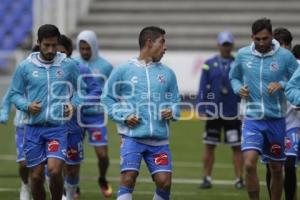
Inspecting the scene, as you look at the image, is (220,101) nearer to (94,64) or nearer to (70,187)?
(94,64)

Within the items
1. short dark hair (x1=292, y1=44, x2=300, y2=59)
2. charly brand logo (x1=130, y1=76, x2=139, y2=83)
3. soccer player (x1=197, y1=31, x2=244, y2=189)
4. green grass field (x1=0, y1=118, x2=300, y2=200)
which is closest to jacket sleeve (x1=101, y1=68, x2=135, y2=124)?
charly brand logo (x1=130, y1=76, x2=139, y2=83)

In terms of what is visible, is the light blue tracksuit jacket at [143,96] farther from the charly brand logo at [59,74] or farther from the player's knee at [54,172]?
the player's knee at [54,172]

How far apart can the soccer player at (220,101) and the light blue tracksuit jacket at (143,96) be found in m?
5.37

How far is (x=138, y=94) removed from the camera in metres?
10.3

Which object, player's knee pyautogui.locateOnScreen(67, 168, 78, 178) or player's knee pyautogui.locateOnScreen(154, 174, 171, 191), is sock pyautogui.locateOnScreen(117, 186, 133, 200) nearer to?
player's knee pyautogui.locateOnScreen(154, 174, 171, 191)

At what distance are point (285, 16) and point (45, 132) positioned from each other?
22.4 metres

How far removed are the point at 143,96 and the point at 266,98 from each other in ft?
5.56

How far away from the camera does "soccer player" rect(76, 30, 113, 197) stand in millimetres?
14156

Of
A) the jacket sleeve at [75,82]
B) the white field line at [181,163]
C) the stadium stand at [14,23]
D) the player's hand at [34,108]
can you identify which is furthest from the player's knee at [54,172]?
the stadium stand at [14,23]

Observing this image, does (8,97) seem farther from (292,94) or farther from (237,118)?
(237,118)

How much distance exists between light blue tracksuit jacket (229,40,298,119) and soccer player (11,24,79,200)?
2.16 metres

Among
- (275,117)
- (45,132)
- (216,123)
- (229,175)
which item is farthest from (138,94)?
(229,175)

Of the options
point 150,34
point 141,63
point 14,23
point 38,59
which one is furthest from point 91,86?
point 14,23

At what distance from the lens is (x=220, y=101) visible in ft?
52.3
